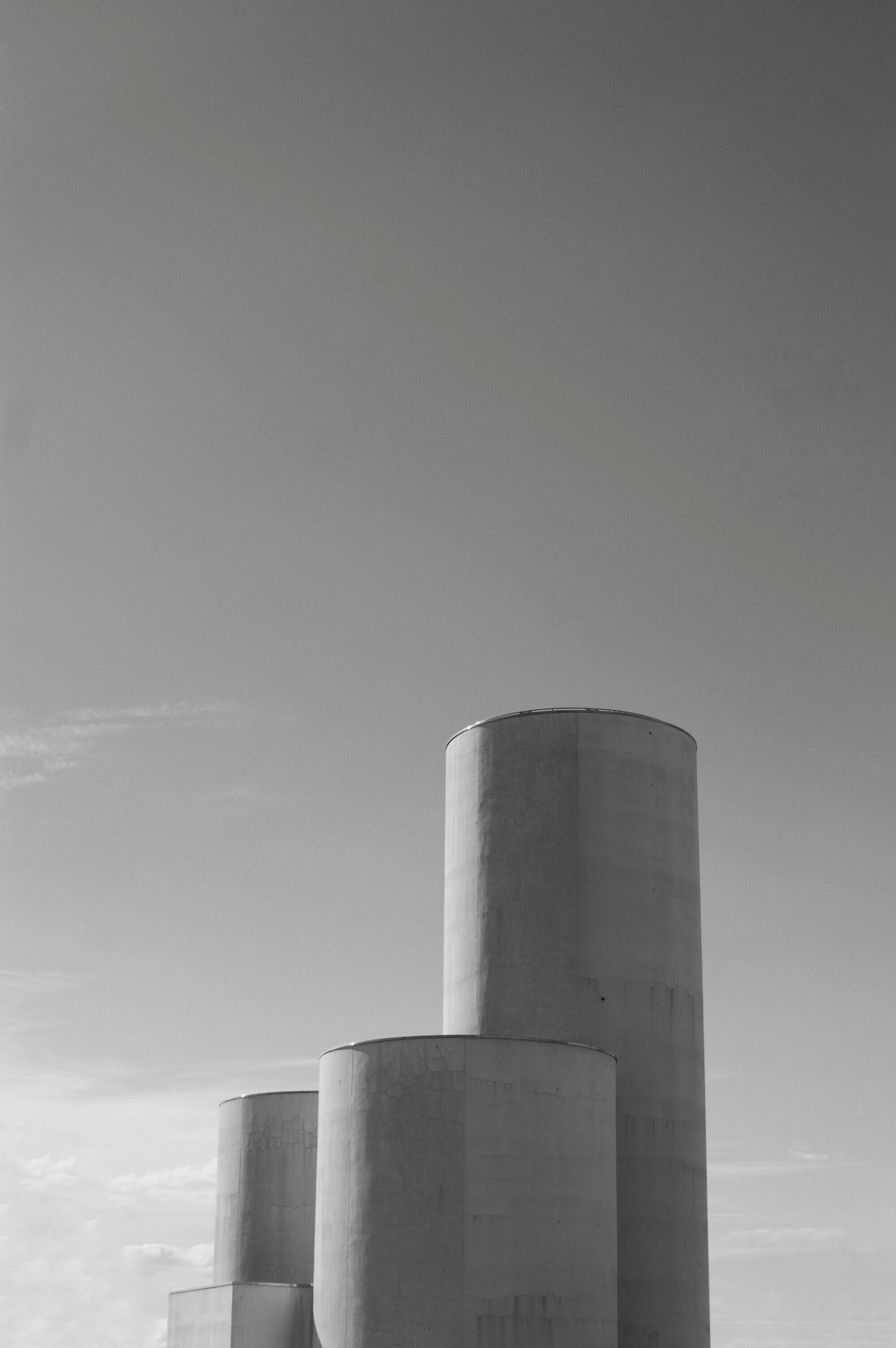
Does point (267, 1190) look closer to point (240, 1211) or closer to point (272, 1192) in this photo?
point (272, 1192)

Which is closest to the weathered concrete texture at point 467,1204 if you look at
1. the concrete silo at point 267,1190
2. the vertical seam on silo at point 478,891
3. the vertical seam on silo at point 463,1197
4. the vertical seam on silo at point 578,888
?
the vertical seam on silo at point 463,1197

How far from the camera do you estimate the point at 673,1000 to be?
35938 mm

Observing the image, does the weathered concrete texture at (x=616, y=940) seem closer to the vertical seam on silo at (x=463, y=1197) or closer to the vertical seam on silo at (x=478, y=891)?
the vertical seam on silo at (x=478, y=891)

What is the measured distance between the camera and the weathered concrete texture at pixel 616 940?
34.4 meters

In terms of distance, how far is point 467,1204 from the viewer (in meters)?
29.0

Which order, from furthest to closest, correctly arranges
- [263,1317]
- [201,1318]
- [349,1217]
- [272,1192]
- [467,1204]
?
[272,1192] → [201,1318] → [263,1317] → [349,1217] → [467,1204]

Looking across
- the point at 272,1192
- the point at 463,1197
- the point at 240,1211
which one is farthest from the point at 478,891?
the point at 240,1211

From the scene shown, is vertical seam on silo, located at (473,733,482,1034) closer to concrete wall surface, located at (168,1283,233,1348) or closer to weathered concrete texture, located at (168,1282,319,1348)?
weathered concrete texture, located at (168,1282,319,1348)

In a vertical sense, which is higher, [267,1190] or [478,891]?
[478,891]

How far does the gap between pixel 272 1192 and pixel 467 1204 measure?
11690 millimetres

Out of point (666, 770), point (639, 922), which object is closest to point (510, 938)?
point (639, 922)

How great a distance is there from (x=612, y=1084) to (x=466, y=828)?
7541 millimetres

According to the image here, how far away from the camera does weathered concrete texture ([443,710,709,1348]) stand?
3438 centimetres

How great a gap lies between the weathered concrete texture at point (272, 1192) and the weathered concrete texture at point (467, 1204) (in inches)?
336
